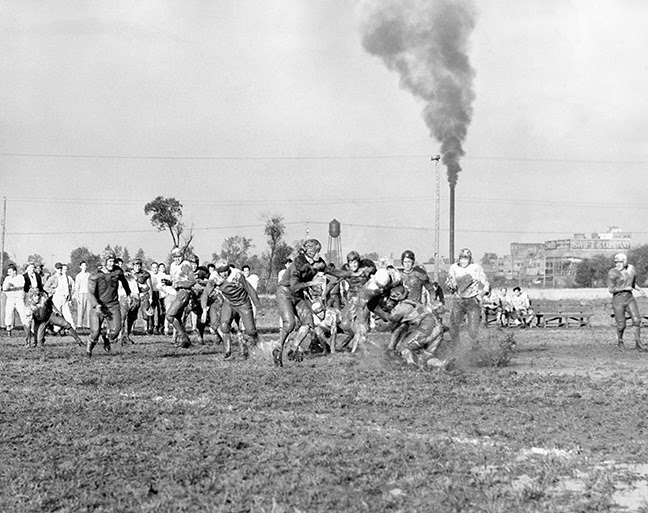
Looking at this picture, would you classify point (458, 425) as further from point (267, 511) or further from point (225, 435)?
point (267, 511)

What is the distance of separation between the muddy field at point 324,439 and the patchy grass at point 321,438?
0.06 ft

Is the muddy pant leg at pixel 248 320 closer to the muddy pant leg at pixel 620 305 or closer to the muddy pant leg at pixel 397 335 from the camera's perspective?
the muddy pant leg at pixel 397 335

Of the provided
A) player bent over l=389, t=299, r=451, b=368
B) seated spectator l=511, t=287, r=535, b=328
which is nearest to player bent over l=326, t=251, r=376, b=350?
player bent over l=389, t=299, r=451, b=368

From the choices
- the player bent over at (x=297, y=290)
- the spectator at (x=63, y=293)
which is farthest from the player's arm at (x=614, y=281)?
the spectator at (x=63, y=293)

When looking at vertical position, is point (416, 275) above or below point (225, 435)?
above

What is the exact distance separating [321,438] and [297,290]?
597cm

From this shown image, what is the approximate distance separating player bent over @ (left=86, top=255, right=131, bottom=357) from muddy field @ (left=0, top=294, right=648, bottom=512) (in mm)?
2196

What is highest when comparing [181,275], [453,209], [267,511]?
[453,209]

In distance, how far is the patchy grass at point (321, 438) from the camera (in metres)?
5.79

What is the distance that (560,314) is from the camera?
2703 centimetres

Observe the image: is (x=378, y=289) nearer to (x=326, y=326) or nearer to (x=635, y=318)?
(x=326, y=326)

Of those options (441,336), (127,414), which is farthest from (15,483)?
(441,336)

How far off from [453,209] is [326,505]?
45754 millimetres

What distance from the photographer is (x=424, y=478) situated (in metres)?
6.12
